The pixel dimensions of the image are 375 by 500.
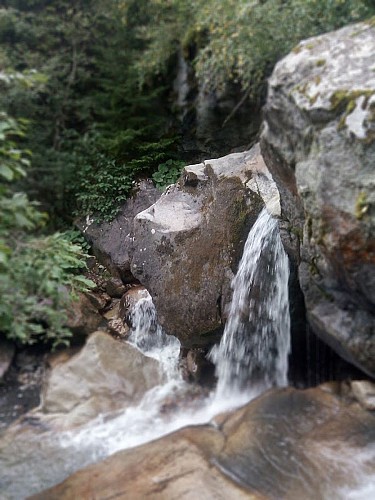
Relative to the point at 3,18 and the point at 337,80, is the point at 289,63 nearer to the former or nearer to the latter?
the point at 337,80

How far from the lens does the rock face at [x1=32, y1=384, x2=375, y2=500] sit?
3.52m

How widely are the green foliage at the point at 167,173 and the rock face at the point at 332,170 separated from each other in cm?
365

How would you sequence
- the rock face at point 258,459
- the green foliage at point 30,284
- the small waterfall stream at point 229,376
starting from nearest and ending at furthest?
the green foliage at point 30,284, the rock face at point 258,459, the small waterfall stream at point 229,376

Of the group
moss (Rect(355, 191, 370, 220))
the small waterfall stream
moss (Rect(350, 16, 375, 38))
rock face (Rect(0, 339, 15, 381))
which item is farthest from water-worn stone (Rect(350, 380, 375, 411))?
rock face (Rect(0, 339, 15, 381))

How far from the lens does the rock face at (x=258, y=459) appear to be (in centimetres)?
352

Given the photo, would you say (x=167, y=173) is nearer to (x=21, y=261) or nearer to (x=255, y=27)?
(x=255, y=27)

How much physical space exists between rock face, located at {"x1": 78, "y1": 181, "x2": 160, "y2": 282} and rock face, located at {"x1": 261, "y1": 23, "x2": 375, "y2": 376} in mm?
3586

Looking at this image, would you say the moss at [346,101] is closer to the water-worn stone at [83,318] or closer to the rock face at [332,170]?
the rock face at [332,170]

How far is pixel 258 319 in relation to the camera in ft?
17.5

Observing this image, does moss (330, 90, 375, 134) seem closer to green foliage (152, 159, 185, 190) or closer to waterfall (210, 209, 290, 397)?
waterfall (210, 209, 290, 397)

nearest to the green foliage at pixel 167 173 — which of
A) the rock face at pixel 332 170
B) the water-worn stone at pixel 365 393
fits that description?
the rock face at pixel 332 170

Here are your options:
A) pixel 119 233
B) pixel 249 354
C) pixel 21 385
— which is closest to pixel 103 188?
pixel 119 233

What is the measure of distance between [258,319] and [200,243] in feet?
3.97

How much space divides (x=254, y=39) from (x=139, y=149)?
284 cm
